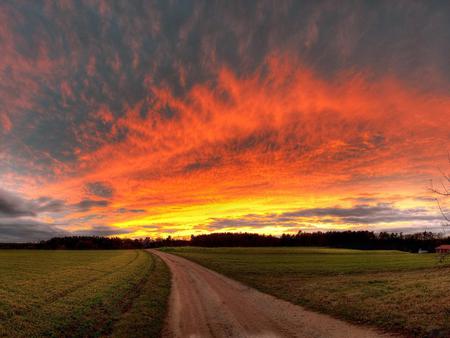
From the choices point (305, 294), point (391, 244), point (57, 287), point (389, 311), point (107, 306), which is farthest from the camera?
point (391, 244)

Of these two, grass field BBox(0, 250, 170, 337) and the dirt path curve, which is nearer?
the dirt path curve

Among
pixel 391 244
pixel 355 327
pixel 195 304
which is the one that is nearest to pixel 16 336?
pixel 195 304

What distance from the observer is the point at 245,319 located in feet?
49.0

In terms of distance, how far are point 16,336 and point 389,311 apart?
17.7 m

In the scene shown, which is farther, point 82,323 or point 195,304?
point 195,304

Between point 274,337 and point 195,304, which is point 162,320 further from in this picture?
point 274,337

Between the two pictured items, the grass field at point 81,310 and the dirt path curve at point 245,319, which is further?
the grass field at point 81,310

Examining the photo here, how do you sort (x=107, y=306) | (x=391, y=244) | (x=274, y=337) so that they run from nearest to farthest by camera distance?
(x=274, y=337)
(x=107, y=306)
(x=391, y=244)

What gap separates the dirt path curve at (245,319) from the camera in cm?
1276

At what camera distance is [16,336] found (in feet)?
42.3

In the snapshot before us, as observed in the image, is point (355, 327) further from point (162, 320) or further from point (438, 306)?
point (162, 320)

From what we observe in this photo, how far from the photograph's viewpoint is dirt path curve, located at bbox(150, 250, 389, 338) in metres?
12.8

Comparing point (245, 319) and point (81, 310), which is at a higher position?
point (81, 310)

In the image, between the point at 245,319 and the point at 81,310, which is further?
the point at 81,310
